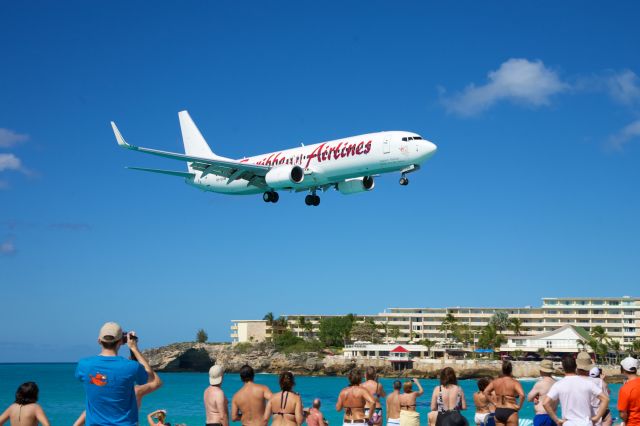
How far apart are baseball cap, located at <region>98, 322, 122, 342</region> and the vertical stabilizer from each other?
2373 inches

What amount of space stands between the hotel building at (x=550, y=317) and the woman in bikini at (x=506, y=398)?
167 metres

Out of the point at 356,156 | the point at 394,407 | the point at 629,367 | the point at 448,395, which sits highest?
the point at 356,156

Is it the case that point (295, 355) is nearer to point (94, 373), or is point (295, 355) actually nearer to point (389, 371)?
point (389, 371)

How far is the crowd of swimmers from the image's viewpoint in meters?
7.60

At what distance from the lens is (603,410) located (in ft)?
31.7

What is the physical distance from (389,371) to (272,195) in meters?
112

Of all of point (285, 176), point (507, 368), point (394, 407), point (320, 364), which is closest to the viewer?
point (507, 368)

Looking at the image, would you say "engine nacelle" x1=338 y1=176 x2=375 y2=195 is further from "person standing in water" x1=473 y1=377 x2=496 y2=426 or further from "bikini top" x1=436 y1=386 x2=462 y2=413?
"bikini top" x1=436 y1=386 x2=462 y2=413

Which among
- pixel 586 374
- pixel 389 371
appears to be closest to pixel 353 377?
pixel 586 374

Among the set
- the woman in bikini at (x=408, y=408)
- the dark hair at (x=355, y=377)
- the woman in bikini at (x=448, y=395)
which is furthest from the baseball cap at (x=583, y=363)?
the woman in bikini at (x=408, y=408)

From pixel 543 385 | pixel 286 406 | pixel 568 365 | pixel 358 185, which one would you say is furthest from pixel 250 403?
pixel 358 185

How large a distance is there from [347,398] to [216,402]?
285 centimetres

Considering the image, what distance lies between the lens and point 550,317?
178m

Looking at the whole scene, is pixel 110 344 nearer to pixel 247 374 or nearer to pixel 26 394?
pixel 26 394
